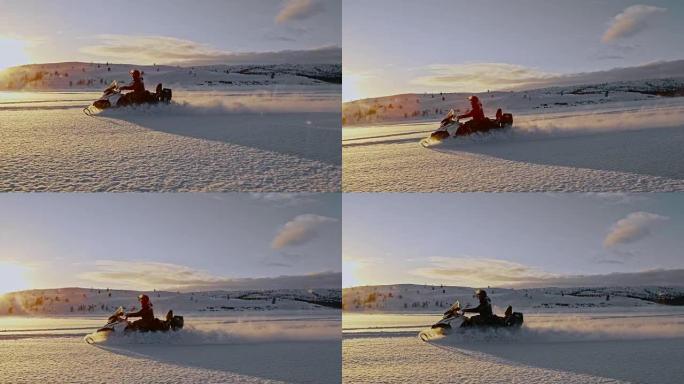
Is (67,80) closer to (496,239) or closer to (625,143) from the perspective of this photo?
(496,239)

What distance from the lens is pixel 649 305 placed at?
5.00 meters

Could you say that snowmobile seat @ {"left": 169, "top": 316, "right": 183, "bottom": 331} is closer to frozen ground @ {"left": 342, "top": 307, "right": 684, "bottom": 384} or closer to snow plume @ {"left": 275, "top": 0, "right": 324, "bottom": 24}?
frozen ground @ {"left": 342, "top": 307, "right": 684, "bottom": 384}

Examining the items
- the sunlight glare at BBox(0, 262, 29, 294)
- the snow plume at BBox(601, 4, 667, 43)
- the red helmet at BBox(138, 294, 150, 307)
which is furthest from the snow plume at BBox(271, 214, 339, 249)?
the snow plume at BBox(601, 4, 667, 43)

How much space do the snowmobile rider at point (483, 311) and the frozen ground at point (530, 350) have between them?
0.12 m

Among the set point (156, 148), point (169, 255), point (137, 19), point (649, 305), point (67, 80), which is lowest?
point (649, 305)

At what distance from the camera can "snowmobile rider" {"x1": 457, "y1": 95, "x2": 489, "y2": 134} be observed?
194 inches

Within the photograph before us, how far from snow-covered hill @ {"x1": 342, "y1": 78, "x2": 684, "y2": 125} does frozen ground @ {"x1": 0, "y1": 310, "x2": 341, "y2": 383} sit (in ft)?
→ 4.96

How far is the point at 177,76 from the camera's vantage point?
491 cm

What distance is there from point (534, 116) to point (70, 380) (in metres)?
3.71

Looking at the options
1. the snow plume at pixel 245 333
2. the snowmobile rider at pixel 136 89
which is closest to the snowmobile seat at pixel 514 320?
the snow plume at pixel 245 333

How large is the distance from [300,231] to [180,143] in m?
1.04

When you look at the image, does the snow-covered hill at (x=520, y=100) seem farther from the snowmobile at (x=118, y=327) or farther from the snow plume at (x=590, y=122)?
the snowmobile at (x=118, y=327)

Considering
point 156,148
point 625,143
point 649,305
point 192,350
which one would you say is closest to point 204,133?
point 156,148

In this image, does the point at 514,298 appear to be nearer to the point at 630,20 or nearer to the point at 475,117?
the point at 475,117
